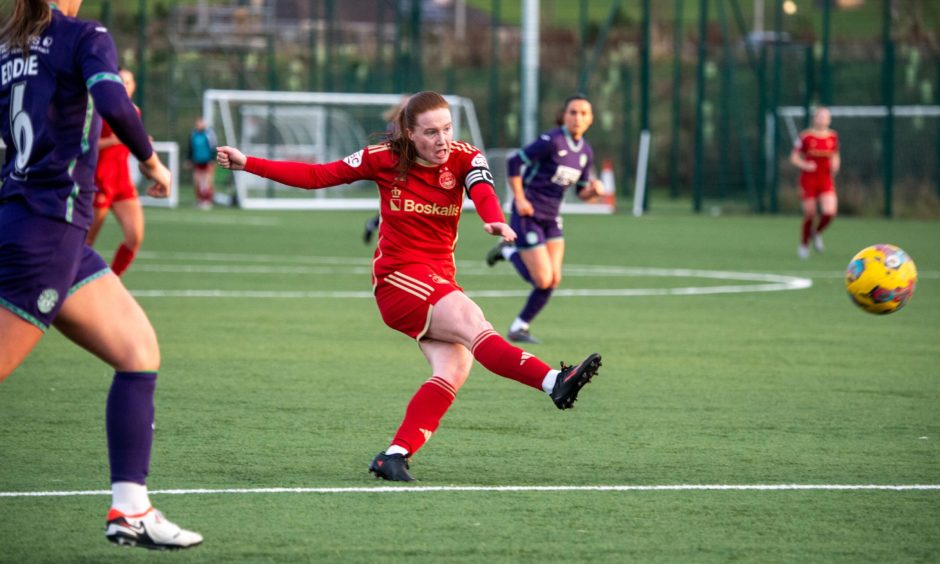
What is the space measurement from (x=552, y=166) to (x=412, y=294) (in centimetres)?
634

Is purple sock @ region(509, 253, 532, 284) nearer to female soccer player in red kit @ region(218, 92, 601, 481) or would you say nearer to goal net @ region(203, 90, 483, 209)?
female soccer player in red kit @ region(218, 92, 601, 481)

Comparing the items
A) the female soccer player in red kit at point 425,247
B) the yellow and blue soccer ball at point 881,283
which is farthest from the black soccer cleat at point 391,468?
the yellow and blue soccer ball at point 881,283

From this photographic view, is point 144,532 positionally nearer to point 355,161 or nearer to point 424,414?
point 424,414

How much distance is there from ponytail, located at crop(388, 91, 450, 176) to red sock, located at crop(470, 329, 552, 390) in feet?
2.90

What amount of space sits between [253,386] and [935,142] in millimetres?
27984

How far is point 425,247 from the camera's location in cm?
682

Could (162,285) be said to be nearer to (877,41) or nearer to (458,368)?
(458,368)

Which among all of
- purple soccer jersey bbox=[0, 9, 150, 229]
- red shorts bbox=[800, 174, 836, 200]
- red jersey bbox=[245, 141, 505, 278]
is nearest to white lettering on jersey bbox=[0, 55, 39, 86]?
purple soccer jersey bbox=[0, 9, 150, 229]

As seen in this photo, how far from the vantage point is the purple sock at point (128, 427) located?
5.17m

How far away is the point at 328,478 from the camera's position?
662cm

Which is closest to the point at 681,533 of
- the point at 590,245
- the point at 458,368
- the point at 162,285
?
the point at 458,368

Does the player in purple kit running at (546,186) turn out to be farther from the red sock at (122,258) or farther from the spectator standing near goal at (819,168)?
the spectator standing near goal at (819,168)

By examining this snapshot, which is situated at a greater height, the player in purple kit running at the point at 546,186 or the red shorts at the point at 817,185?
the player in purple kit running at the point at 546,186

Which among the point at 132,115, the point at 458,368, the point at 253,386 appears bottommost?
the point at 253,386
